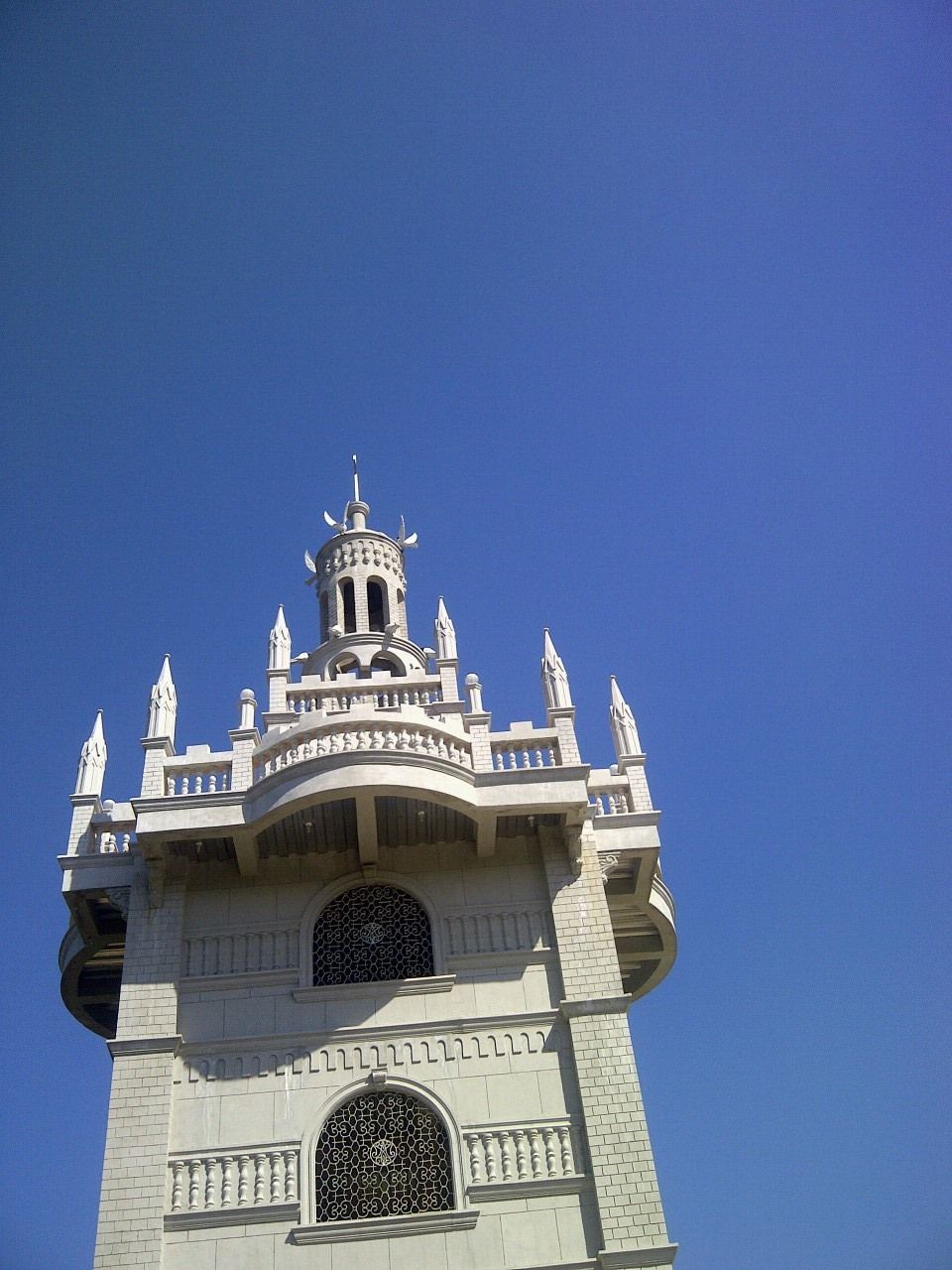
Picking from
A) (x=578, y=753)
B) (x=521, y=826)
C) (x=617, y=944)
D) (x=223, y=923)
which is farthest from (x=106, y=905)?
(x=617, y=944)

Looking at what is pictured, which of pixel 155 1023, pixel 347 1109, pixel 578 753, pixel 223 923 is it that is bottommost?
pixel 347 1109

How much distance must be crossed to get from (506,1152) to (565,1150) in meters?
0.85

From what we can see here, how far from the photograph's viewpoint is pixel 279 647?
2253 centimetres

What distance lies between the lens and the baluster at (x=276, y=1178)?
54.5ft

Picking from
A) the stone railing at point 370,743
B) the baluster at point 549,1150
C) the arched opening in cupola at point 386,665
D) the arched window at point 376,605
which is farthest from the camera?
the arched window at point 376,605

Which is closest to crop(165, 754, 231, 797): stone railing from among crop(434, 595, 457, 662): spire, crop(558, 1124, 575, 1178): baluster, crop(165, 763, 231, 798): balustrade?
crop(165, 763, 231, 798): balustrade

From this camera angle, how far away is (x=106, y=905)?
2034cm

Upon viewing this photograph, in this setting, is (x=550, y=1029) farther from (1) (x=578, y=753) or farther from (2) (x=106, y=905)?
(2) (x=106, y=905)

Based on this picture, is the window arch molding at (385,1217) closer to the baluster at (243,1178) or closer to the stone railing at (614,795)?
the baluster at (243,1178)

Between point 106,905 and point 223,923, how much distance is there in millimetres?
2558

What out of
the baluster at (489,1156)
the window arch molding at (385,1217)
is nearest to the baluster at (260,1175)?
the window arch molding at (385,1217)

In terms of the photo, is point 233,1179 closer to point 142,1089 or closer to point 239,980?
point 142,1089

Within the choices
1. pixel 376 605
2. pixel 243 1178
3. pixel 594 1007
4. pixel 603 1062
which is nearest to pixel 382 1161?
pixel 243 1178

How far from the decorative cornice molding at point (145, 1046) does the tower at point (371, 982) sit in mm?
33
